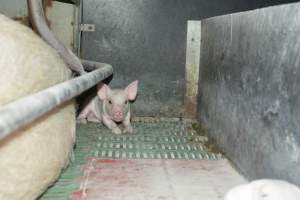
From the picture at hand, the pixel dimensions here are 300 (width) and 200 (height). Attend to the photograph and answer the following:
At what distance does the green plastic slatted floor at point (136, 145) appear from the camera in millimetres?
2387

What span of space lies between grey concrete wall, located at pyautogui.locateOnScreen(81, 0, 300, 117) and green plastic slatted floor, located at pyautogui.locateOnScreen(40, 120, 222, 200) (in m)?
0.33

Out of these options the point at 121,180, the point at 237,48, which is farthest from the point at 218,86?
the point at 121,180

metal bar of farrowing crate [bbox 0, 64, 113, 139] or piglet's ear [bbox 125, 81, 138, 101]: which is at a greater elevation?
metal bar of farrowing crate [bbox 0, 64, 113, 139]

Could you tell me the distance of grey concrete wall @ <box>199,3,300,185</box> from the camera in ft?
5.64

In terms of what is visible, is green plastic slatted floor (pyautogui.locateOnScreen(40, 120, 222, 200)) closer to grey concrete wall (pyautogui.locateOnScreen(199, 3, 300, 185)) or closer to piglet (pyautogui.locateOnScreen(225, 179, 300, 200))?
grey concrete wall (pyautogui.locateOnScreen(199, 3, 300, 185))

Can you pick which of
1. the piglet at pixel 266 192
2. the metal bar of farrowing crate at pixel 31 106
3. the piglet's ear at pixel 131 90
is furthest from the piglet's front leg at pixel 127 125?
the piglet at pixel 266 192

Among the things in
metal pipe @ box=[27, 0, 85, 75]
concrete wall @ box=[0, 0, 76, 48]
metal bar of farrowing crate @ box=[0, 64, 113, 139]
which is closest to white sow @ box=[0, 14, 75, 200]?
metal bar of farrowing crate @ box=[0, 64, 113, 139]

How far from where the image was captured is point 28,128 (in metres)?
1.57

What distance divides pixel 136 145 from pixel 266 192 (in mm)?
1691

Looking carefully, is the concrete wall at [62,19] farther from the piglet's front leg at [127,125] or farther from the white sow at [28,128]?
the white sow at [28,128]

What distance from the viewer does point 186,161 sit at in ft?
8.71

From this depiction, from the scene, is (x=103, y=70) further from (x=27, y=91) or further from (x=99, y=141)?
(x=27, y=91)

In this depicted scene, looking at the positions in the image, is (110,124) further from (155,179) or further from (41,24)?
(41,24)

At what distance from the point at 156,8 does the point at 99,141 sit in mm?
1430
